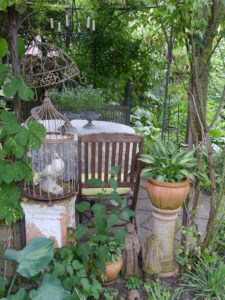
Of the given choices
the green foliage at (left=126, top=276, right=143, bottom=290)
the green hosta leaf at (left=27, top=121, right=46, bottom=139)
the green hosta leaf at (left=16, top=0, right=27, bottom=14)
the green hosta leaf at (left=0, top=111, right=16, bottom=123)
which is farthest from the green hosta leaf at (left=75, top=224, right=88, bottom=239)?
the green hosta leaf at (left=16, top=0, right=27, bottom=14)

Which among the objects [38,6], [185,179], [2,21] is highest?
[38,6]

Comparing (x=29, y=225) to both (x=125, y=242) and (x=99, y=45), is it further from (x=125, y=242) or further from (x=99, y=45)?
(x=99, y=45)

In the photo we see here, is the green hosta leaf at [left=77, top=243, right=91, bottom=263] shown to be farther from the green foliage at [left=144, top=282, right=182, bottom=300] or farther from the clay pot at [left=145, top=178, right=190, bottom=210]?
the clay pot at [left=145, top=178, right=190, bottom=210]

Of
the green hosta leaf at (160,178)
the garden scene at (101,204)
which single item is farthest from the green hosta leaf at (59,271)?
the green hosta leaf at (160,178)

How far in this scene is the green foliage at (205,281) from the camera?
174 centimetres

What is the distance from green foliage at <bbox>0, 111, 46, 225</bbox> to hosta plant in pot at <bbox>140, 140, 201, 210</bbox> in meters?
0.73

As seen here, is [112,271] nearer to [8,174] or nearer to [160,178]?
[160,178]

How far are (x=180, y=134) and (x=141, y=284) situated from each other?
3.18 metres

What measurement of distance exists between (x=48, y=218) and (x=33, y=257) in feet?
1.51

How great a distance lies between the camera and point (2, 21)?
1510 mm

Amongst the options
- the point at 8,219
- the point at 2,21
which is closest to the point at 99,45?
the point at 2,21

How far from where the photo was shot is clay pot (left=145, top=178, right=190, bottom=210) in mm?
1770

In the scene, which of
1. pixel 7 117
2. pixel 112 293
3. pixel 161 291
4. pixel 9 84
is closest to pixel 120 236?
pixel 112 293

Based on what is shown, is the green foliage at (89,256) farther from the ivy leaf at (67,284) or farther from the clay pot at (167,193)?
the clay pot at (167,193)
